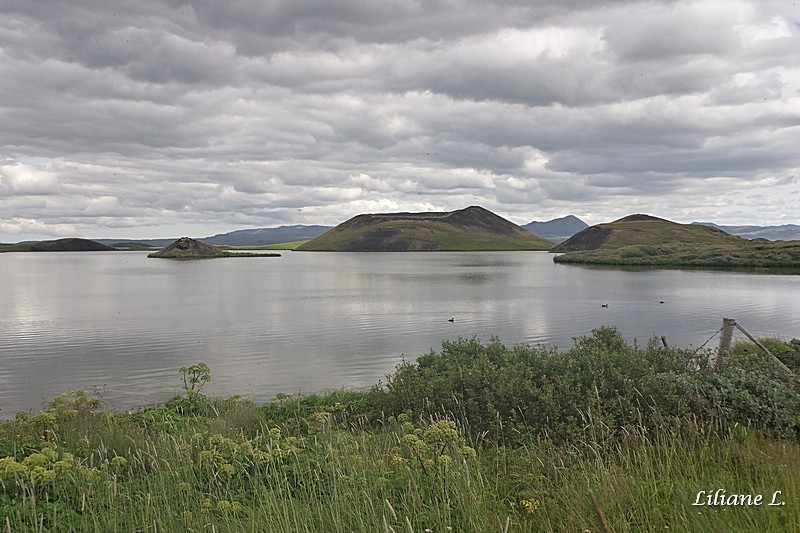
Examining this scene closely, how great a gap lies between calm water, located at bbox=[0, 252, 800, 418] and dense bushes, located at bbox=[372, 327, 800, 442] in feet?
34.6

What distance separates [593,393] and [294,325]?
32982 millimetres

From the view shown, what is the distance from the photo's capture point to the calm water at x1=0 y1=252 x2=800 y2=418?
1013 inches

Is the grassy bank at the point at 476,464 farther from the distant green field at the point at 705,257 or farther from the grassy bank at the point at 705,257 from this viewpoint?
the distant green field at the point at 705,257

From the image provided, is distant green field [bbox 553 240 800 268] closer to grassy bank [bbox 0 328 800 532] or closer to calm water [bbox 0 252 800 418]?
calm water [bbox 0 252 800 418]

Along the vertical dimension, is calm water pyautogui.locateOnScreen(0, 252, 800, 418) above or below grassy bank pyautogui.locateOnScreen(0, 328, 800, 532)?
below

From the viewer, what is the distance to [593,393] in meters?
11.8

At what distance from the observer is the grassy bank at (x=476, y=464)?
6.70 m

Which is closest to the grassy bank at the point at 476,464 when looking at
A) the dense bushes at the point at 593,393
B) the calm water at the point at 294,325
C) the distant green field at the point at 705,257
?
the dense bushes at the point at 593,393

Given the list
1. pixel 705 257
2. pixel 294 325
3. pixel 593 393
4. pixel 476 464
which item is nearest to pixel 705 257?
pixel 705 257

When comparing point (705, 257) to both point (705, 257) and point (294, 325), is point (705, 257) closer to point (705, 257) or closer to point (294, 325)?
→ point (705, 257)

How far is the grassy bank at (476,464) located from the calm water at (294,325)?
38.2ft

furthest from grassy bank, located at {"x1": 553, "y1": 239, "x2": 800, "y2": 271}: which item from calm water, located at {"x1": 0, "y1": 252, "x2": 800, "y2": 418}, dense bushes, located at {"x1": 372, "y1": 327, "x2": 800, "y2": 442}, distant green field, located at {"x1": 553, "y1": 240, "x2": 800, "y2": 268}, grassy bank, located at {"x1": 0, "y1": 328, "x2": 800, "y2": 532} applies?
grassy bank, located at {"x1": 0, "y1": 328, "x2": 800, "y2": 532}

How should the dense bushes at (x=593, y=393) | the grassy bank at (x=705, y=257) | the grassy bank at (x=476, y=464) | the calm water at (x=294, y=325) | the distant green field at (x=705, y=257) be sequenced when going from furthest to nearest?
the distant green field at (x=705, y=257), the grassy bank at (x=705, y=257), the calm water at (x=294, y=325), the dense bushes at (x=593, y=393), the grassy bank at (x=476, y=464)

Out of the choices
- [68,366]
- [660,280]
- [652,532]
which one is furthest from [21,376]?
[660,280]
